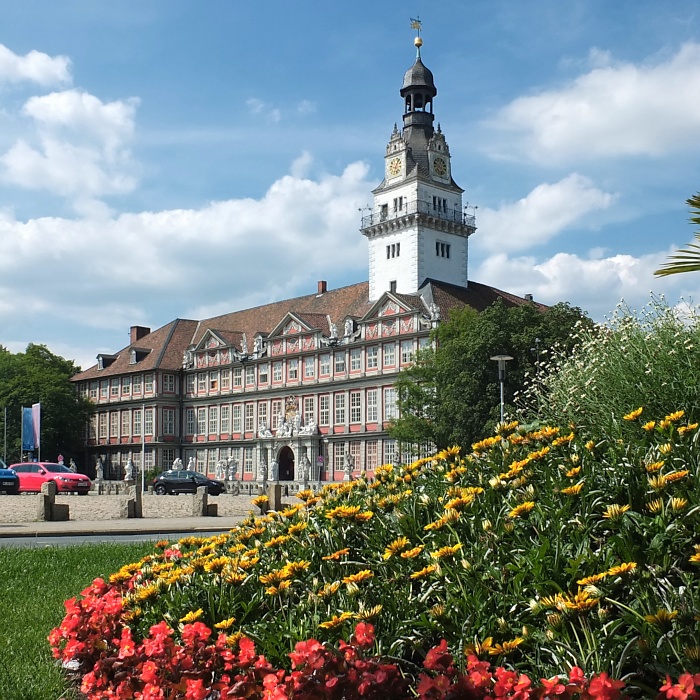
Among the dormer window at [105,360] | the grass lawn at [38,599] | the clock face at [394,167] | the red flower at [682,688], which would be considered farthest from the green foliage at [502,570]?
the dormer window at [105,360]

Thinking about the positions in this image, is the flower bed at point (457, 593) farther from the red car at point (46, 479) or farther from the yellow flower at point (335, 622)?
the red car at point (46, 479)

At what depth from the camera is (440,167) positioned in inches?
2682

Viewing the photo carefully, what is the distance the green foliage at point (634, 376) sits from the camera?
31.9 feet

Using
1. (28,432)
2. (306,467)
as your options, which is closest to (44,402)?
(306,467)

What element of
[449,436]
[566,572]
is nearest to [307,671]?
[566,572]

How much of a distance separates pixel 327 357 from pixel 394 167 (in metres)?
14.8

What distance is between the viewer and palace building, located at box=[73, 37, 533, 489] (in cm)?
6581

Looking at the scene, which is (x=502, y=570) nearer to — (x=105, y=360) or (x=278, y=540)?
(x=278, y=540)

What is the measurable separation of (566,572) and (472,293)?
63.5m

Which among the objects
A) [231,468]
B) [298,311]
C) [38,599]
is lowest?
[231,468]

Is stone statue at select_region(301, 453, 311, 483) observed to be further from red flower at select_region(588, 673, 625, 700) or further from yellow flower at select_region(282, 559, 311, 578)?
red flower at select_region(588, 673, 625, 700)

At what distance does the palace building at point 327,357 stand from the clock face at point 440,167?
10cm

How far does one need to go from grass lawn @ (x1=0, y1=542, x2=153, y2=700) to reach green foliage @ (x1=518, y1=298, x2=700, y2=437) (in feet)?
16.2

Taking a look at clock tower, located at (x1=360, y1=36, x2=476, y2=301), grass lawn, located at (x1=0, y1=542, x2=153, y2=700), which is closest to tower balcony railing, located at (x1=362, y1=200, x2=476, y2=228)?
clock tower, located at (x1=360, y1=36, x2=476, y2=301)
